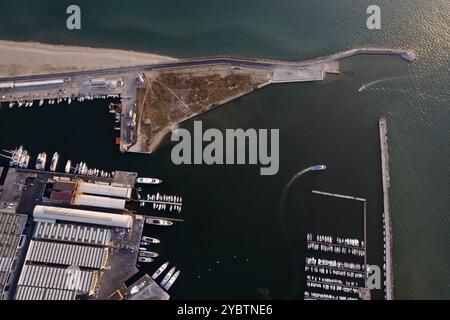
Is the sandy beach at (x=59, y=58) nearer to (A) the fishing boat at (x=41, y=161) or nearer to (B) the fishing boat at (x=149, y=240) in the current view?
(A) the fishing boat at (x=41, y=161)

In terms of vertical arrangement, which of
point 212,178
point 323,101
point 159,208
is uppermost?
point 323,101

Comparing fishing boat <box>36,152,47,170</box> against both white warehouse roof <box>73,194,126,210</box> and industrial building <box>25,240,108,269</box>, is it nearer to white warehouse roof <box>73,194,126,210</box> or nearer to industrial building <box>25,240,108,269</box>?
white warehouse roof <box>73,194,126,210</box>

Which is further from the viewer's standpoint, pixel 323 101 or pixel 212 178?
pixel 323 101

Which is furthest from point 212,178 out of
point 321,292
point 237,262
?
point 321,292

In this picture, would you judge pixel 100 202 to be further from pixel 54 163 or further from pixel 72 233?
pixel 54 163

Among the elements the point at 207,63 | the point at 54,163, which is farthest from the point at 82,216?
the point at 207,63

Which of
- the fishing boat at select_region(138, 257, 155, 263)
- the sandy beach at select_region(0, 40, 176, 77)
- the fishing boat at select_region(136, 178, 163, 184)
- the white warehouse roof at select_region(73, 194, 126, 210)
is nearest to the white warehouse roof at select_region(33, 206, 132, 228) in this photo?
the white warehouse roof at select_region(73, 194, 126, 210)
